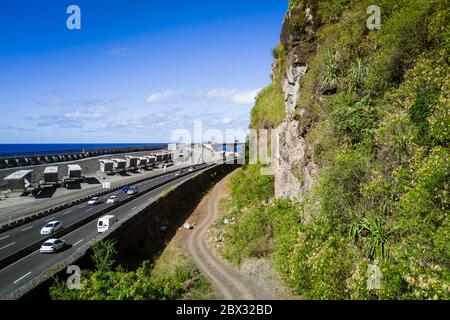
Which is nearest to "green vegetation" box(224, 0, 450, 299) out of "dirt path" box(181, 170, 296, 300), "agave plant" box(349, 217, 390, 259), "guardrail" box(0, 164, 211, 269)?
"agave plant" box(349, 217, 390, 259)

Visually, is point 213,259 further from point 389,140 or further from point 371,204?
point 389,140

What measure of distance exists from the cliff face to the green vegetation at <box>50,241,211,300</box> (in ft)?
A: 34.2

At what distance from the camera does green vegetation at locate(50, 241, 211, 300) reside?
47.4ft

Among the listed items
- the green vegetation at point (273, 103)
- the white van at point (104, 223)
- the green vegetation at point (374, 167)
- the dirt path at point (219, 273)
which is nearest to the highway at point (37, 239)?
the white van at point (104, 223)

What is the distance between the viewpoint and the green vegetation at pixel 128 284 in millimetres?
14445

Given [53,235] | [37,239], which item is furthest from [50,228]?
[37,239]

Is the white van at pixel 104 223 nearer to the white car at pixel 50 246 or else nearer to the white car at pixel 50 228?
the white car at pixel 50 228

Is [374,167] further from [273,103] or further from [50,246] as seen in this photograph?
[50,246]

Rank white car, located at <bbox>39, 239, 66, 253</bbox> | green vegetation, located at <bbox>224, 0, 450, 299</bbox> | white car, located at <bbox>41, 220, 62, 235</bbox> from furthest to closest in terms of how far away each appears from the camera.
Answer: white car, located at <bbox>41, 220, 62, 235</bbox>, white car, located at <bbox>39, 239, 66, 253</bbox>, green vegetation, located at <bbox>224, 0, 450, 299</bbox>

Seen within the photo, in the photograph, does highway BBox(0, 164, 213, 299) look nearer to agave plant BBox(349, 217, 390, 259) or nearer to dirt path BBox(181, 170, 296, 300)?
dirt path BBox(181, 170, 296, 300)

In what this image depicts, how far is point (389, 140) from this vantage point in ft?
47.0

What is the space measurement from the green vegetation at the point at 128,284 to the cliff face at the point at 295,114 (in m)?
10.4
